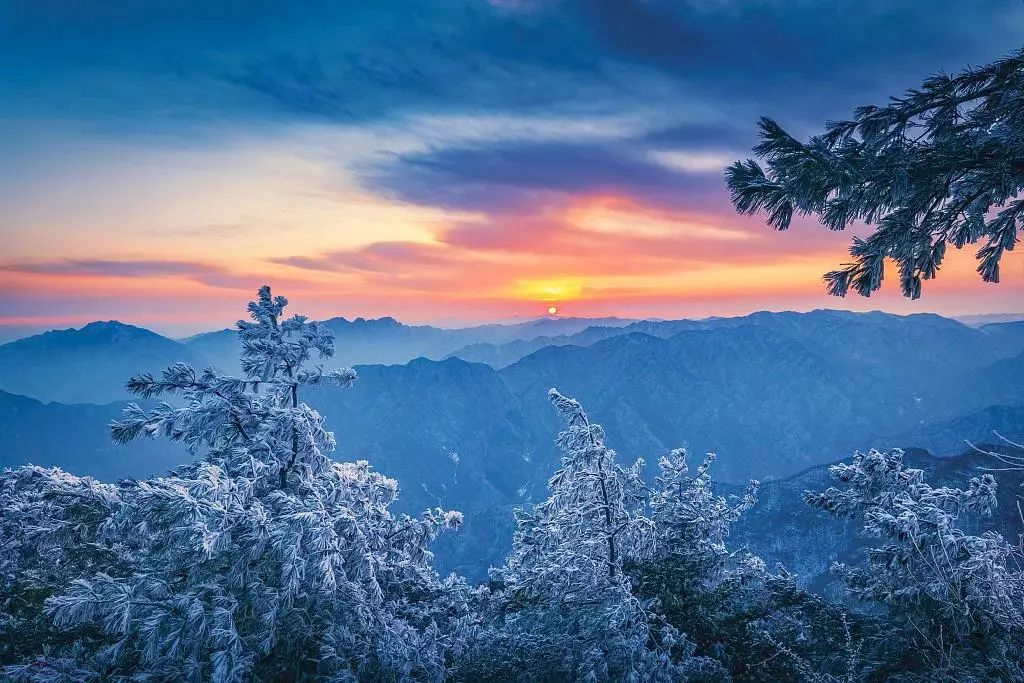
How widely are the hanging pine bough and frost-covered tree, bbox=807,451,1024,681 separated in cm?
399

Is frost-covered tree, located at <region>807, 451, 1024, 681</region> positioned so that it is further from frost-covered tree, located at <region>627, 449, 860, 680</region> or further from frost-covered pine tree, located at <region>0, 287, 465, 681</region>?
frost-covered pine tree, located at <region>0, 287, 465, 681</region>

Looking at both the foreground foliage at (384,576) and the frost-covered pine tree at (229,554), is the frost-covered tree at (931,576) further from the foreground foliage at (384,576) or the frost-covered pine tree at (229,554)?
the frost-covered pine tree at (229,554)

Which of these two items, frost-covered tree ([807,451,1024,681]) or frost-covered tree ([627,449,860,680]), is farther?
frost-covered tree ([627,449,860,680])

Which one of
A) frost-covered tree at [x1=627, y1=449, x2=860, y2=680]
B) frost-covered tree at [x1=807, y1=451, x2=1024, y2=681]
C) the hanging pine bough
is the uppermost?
the hanging pine bough

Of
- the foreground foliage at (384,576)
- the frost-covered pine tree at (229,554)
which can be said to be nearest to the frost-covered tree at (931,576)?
the foreground foliage at (384,576)

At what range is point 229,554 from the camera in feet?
27.0

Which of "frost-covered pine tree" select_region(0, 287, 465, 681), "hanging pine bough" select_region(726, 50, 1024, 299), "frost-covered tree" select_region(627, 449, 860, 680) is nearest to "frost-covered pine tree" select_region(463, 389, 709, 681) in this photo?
"frost-covered tree" select_region(627, 449, 860, 680)

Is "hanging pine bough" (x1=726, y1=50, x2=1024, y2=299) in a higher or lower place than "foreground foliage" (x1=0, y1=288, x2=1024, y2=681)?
higher

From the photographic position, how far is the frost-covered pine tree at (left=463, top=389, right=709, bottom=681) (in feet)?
30.9

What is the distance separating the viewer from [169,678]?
7.59 metres

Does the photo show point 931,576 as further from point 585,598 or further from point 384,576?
point 384,576

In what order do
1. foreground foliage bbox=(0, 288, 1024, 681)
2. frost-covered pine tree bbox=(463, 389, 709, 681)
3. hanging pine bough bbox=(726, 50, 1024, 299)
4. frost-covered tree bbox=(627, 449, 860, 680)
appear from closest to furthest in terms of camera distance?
hanging pine bough bbox=(726, 50, 1024, 299) → foreground foliage bbox=(0, 288, 1024, 681) → frost-covered pine tree bbox=(463, 389, 709, 681) → frost-covered tree bbox=(627, 449, 860, 680)

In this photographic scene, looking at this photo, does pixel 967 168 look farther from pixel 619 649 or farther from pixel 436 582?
pixel 436 582

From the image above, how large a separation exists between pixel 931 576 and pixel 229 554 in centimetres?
1162
